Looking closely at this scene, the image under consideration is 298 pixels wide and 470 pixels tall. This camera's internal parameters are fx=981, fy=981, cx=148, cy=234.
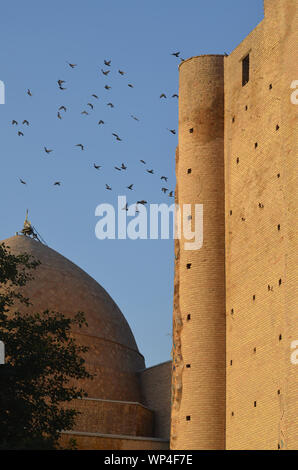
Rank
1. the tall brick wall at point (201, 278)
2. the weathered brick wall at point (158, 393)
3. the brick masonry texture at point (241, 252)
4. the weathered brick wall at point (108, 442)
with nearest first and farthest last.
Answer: the brick masonry texture at point (241, 252) < the tall brick wall at point (201, 278) < the weathered brick wall at point (108, 442) < the weathered brick wall at point (158, 393)

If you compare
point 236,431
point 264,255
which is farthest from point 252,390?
point 264,255

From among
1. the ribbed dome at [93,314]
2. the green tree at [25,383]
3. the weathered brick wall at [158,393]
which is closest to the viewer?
the green tree at [25,383]

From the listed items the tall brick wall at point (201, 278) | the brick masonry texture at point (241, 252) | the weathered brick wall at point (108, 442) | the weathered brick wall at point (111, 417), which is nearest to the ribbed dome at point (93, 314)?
the weathered brick wall at point (111, 417)

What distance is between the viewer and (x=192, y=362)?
21.5m

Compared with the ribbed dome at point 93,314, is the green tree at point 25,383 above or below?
below

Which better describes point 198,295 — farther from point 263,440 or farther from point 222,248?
point 263,440

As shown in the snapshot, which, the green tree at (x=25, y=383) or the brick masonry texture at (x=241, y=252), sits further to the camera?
the brick masonry texture at (x=241, y=252)

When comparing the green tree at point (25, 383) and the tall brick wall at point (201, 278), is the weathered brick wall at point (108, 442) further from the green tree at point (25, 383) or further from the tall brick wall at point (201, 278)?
the green tree at point (25, 383)

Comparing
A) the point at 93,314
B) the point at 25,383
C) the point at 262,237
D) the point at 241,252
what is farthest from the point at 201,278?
the point at 93,314

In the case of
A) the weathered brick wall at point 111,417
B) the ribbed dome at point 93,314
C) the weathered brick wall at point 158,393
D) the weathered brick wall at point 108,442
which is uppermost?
the ribbed dome at point 93,314

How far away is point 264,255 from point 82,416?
32.9 ft

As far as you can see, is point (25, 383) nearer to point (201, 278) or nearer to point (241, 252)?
point (201, 278)

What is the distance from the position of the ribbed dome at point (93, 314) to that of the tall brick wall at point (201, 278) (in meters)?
8.44

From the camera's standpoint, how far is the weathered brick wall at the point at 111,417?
2808cm
